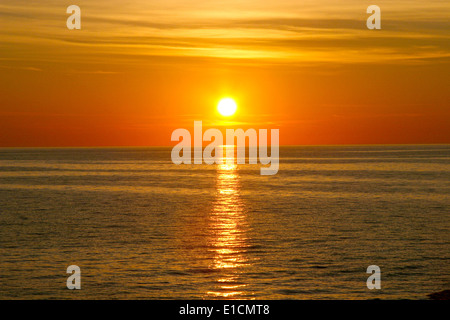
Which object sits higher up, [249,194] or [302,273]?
[249,194]

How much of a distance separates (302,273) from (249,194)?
51215mm

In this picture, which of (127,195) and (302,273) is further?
(127,195)

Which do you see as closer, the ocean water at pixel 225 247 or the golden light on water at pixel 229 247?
the ocean water at pixel 225 247

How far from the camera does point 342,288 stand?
1041 inches

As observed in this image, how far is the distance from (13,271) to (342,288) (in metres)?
16.7

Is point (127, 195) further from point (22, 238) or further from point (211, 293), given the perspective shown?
point (211, 293)

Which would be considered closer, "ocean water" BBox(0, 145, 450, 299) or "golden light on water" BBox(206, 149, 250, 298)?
"ocean water" BBox(0, 145, 450, 299)

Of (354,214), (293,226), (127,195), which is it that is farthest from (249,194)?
(293,226)

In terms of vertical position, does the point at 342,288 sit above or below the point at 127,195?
below

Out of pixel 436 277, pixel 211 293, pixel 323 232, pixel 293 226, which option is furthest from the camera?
pixel 293 226

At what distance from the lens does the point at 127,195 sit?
77875 millimetres
